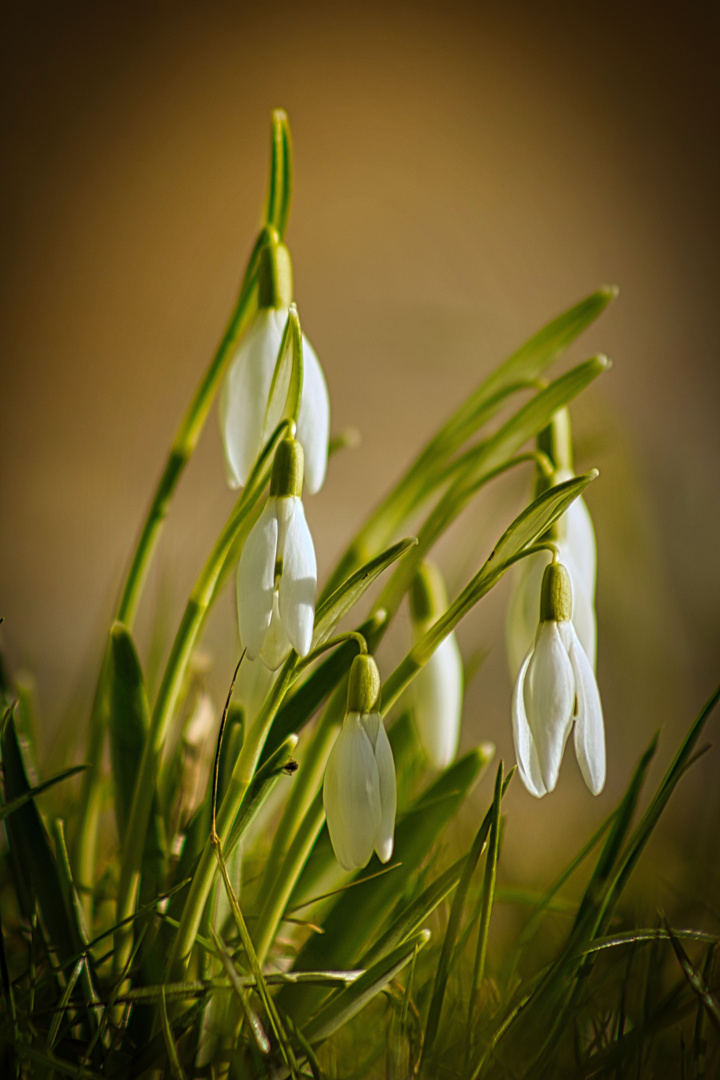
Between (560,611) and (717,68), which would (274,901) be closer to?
(560,611)

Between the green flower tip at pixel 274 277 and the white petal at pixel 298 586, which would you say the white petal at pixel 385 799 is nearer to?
the white petal at pixel 298 586

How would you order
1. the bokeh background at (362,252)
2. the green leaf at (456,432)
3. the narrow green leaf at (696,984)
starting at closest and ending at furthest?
1. the narrow green leaf at (696,984)
2. the green leaf at (456,432)
3. the bokeh background at (362,252)

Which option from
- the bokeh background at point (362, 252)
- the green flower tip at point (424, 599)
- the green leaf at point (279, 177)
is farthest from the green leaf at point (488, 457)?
the bokeh background at point (362, 252)

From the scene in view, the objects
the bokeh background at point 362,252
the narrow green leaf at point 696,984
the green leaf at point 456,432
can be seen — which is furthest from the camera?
the bokeh background at point 362,252

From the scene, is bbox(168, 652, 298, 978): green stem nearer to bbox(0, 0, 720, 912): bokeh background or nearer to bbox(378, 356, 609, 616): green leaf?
bbox(378, 356, 609, 616): green leaf

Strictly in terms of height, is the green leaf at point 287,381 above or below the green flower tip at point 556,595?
above

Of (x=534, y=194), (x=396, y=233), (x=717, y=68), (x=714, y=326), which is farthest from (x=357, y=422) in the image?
(x=717, y=68)

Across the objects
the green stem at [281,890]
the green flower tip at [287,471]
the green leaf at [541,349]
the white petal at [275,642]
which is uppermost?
the green leaf at [541,349]

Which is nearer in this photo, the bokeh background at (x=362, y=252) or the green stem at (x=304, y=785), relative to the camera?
the green stem at (x=304, y=785)
